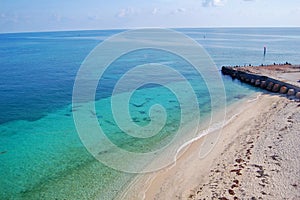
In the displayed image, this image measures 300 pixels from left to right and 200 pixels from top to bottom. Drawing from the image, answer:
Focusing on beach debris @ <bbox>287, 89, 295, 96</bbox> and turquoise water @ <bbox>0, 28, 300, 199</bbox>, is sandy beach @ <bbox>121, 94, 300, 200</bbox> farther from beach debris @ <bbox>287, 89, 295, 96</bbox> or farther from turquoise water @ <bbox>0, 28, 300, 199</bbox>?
beach debris @ <bbox>287, 89, 295, 96</bbox>

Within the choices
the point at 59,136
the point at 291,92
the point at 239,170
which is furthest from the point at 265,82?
the point at 59,136

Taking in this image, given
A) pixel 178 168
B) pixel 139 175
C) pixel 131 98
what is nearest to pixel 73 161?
pixel 139 175

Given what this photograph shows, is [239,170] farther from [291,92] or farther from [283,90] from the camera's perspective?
[283,90]

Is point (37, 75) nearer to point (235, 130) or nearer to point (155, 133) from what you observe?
point (155, 133)

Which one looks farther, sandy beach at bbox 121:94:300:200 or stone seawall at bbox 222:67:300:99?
stone seawall at bbox 222:67:300:99

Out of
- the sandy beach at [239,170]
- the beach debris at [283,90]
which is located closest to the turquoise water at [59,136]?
the sandy beach at [239,170]

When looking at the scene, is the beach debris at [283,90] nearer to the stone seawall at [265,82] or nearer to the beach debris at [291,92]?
the stone seawall at [265,82]

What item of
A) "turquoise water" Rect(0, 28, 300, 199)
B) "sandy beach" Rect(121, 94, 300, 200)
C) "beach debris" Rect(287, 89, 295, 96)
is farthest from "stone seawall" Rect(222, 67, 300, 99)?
"sandy beach" Rect(121, 94, 300, 200)

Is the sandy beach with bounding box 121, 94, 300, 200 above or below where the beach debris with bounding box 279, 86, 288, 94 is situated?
below
